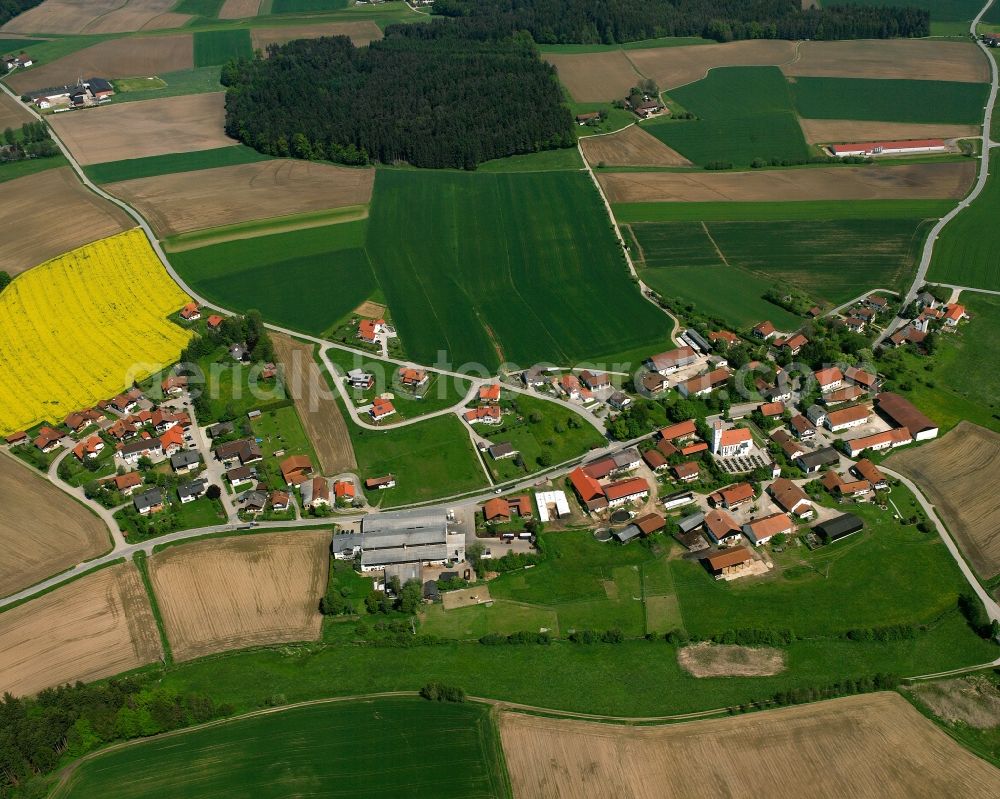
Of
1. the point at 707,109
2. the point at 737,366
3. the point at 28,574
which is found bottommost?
the point at 28,574

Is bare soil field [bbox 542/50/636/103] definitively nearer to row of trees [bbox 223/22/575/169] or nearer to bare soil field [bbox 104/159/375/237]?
row of trees [bbox 223/22/575/169]

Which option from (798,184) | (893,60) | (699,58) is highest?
(893,60)

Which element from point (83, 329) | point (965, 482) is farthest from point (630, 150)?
point (83, 329)

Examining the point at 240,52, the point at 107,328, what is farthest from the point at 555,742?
the point at 240,52

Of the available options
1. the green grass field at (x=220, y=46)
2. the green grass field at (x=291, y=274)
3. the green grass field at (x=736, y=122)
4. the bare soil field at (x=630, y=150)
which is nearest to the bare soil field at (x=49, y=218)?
the green grass field at (x=291, y=274)

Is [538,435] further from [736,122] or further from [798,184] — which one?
[736,122]

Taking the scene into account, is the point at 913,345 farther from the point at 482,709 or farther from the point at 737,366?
the point at 482,709
